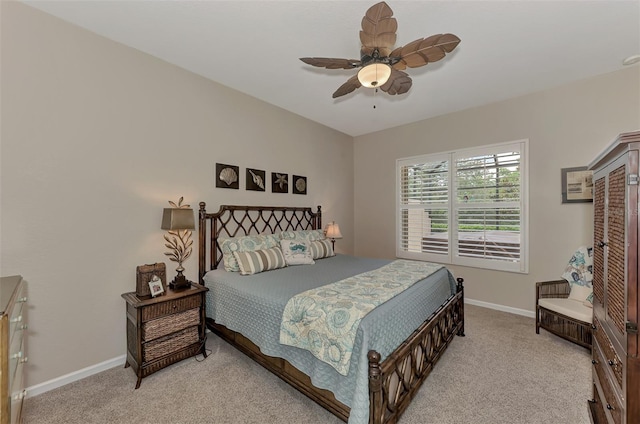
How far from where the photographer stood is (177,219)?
8.41 feet

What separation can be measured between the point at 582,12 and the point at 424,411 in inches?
127

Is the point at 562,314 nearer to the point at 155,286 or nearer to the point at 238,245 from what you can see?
the point at 238,245

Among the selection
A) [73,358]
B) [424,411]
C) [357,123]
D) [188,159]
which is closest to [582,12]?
[357,123]

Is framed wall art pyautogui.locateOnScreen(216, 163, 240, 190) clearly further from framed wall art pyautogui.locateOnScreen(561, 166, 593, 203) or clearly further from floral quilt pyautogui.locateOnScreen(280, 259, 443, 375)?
framed wall art pyautogui.locateOnScreen(561, 166, 593, 203)

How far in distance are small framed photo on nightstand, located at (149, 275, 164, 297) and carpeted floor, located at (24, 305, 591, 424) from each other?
67cm

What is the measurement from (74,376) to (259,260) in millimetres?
1757

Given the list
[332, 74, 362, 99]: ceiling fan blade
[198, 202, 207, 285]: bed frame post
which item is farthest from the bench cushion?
[198, 202, 207, 285]: bed frame post

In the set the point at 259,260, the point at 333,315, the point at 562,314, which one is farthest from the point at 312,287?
the point at 562,314

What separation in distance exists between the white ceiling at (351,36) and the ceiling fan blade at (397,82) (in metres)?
0.50

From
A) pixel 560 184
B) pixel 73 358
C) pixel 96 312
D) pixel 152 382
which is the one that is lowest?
pixel 152 382

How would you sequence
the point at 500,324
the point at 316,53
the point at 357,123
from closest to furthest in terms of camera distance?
the point at 316,53 → the point at 500,324 → the point at 357,123

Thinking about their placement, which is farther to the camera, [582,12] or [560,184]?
[560,184]

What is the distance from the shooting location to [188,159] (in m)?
2.96

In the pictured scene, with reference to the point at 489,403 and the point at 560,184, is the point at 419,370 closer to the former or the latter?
the point at 489,403
